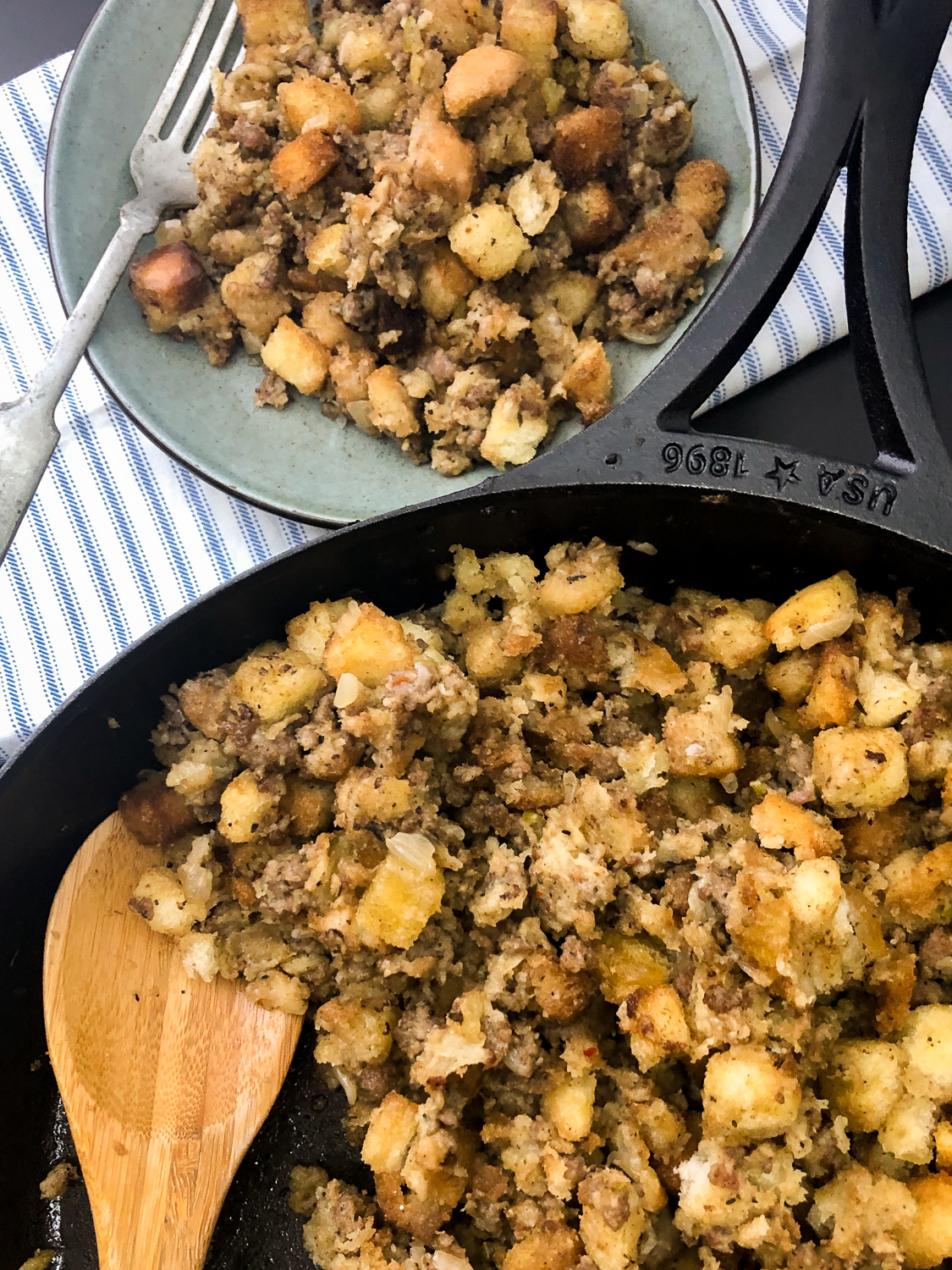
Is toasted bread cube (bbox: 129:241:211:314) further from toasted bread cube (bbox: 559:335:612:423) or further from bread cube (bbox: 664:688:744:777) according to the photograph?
bread cube (bbox: 664:688:744:777)

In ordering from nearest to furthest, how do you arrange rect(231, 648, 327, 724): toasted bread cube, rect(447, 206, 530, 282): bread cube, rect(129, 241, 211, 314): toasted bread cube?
rect(231, 648, 327, 724): toasted bread cube < rect(447, 206, 530, 282): bread cube < rect(129, 241, 211, 314): toasted bread cube

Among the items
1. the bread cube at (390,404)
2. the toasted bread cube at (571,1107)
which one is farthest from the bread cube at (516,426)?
the toasted bread cube at (571,1107)

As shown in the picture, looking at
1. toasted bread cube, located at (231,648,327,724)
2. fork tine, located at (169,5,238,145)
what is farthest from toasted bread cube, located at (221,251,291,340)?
toasted bread cube, located at (231,648,327,724)

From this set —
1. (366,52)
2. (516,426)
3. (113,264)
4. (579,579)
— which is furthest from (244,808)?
(366,52)

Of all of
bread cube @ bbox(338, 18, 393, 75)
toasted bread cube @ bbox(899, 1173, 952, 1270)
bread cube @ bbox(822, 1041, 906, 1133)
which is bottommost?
A: toasted bread cube @ bbox(899, 1173, 952, 1270)

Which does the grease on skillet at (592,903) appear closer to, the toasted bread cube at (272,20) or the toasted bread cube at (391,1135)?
the toasted bread cube at (391,1135)

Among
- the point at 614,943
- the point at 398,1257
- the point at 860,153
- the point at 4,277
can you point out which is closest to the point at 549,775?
the point at 614,943

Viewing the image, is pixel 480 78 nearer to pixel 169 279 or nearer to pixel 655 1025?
pixel 169 279
